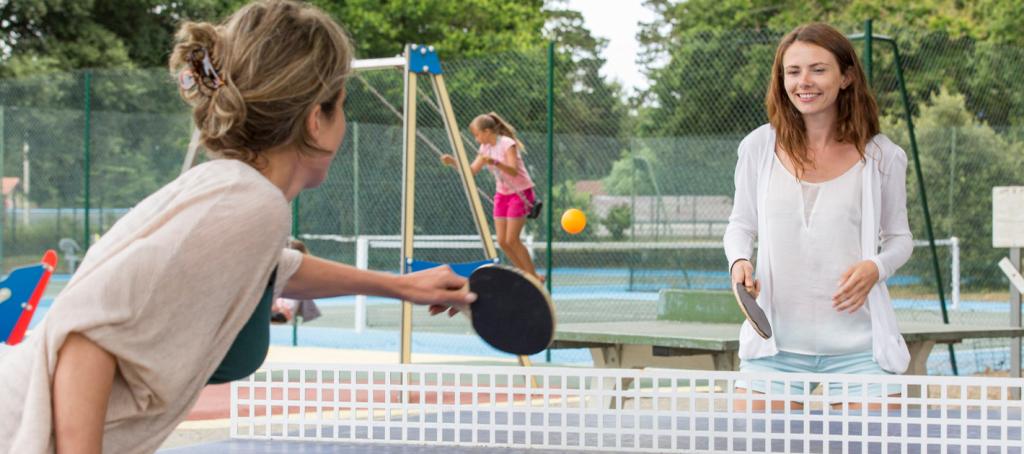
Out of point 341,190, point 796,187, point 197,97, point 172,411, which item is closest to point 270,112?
point 197,97

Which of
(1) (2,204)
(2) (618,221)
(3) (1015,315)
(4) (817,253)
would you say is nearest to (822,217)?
(4) (817,253)

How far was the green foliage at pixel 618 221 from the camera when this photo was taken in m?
13.8

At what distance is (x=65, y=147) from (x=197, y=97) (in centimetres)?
1441

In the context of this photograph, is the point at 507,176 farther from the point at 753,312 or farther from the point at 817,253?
the point at 753,312

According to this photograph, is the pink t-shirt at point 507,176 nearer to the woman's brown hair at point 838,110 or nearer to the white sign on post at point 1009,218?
the white sign on post at point 1009,218

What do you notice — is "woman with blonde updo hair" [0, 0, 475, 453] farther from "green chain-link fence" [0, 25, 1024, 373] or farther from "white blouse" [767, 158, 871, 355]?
"green chain-link fence" [0, 25, 1024, 373]

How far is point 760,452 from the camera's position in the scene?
8.61 feet

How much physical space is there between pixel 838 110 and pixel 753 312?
0.61 meters

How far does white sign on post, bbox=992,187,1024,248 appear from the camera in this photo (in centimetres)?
→ 823

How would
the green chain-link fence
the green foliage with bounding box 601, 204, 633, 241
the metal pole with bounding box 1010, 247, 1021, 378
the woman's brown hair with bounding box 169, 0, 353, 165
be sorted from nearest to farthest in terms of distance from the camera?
the woman's brown hair with bounding box 169, 0, 353, 165, the metal pole with bounding box 1010, 247, 1021, 378, the green chain-link fence, the green foliage with bounding box 601, 204, 633, 241

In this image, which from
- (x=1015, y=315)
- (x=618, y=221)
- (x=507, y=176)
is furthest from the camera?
(x=618, y=221)

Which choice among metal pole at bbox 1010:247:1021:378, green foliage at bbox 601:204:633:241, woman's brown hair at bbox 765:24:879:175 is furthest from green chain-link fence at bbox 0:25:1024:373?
woman's brown hair at bbox 765:24:879:175

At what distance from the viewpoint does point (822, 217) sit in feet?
10.5

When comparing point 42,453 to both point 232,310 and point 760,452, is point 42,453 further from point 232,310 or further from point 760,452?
point 760,452
